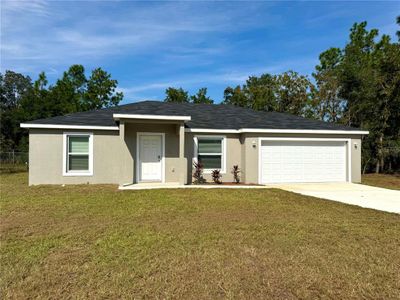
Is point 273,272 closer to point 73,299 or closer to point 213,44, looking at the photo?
point 73,299

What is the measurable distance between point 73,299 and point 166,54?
18865mm

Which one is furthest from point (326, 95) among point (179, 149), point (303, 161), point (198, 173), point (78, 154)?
point (78, 154)

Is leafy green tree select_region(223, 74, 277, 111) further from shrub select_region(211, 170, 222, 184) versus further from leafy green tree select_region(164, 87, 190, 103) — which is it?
shrub select_region(211, 170, 222, 184)

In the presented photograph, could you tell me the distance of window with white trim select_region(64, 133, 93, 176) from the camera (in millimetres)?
12336

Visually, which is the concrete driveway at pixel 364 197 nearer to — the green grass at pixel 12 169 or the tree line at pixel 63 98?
the green grass at pixel 12 169

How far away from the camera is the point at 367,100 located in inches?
901

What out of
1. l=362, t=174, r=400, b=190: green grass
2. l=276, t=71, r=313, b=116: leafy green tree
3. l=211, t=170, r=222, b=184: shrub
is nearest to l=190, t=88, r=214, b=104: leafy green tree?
l=276, t=71, r=313, b=116: leafy green tree

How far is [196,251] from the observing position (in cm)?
440

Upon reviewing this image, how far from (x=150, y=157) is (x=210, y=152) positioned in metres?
2.79

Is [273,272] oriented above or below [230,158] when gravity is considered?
below

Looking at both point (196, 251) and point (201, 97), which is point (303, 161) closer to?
point (196, 251)

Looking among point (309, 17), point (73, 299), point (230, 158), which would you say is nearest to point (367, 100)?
point (309, 17)

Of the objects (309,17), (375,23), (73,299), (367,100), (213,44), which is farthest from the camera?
(375,23)

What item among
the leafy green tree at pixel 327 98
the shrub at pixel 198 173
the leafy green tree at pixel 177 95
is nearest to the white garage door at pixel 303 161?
the shrub at pixel 198 173
